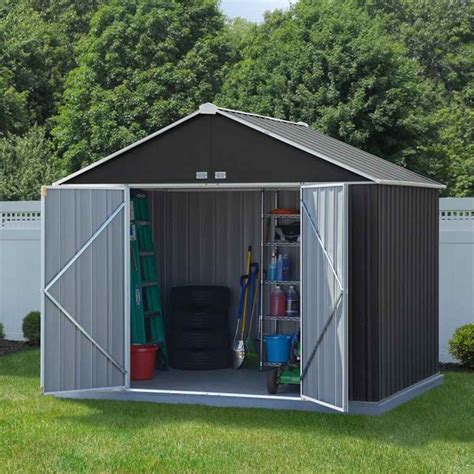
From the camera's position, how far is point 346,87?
1994 centimetres

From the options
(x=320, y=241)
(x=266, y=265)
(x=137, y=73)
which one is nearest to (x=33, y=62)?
(x=137, y=73)

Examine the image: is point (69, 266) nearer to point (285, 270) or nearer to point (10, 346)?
point (285, 270)

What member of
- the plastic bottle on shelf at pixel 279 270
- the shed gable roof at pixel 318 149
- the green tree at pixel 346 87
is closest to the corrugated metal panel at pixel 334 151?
the shed gable roof at pixel 318 149

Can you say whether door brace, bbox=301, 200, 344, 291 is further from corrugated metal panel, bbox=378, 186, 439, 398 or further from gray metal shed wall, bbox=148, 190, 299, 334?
gray metal shed wall, bbox=148, 190, 299, 334

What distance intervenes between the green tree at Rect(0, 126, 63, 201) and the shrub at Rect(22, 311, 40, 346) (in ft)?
23.7

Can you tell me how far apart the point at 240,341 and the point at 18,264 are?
4110mm

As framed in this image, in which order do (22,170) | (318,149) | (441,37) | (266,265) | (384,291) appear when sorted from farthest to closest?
(441,37)
(22,170)
(266,265)
(318,149)
(384,291)

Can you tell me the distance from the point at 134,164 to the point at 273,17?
20.3 metres

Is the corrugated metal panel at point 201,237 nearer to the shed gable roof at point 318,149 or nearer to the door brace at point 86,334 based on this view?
the shed gable roof at point 318,149

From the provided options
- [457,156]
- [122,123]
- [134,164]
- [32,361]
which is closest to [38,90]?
[122,123]

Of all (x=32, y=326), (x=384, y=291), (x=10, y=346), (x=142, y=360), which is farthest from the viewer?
(x=10, y=346)

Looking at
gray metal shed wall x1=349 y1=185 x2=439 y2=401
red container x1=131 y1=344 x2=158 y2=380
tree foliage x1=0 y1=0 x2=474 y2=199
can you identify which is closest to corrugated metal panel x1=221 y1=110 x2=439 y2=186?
gray metal shed wall x1=349 y1=185 x2=439 y2=401

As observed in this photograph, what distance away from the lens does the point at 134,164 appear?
1011cm

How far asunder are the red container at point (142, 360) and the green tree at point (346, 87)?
9489 millimetres
